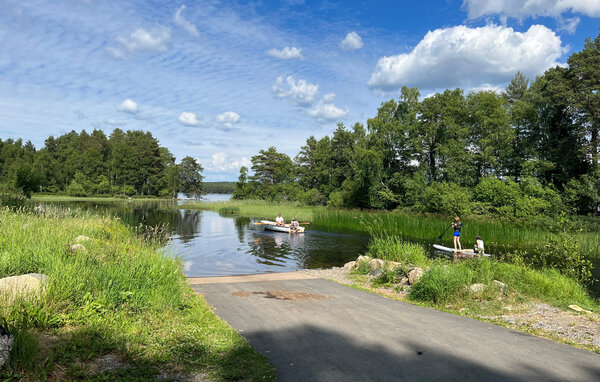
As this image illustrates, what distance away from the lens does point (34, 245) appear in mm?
8109

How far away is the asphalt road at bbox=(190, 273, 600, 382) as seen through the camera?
5301mm

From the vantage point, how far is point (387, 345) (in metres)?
6.37

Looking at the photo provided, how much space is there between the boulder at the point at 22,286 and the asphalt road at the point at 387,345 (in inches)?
133

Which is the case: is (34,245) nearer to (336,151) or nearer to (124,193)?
(336,151)

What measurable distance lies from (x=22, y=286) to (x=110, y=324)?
1.53 m

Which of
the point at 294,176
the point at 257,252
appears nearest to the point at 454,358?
the point at 257,252

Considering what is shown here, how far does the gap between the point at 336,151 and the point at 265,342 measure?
71711mm

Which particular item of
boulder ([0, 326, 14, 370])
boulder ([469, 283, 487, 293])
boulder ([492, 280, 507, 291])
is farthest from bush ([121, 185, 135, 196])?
boulder ([0, 326, 14, 370])

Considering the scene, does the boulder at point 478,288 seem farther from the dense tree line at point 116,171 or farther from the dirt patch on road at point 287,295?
the dense tree line at point 116,171

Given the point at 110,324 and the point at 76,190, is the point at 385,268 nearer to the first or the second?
the point at 110,324

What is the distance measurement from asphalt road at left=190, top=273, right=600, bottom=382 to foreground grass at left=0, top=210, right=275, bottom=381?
645 millimetres

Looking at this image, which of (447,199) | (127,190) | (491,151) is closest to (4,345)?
(447,199)

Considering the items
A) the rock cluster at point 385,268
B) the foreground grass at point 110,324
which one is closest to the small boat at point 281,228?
the rock cluster at point 385,268

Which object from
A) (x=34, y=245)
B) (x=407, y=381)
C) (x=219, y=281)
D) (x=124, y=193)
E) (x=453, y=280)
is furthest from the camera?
(x=124, y=193)
